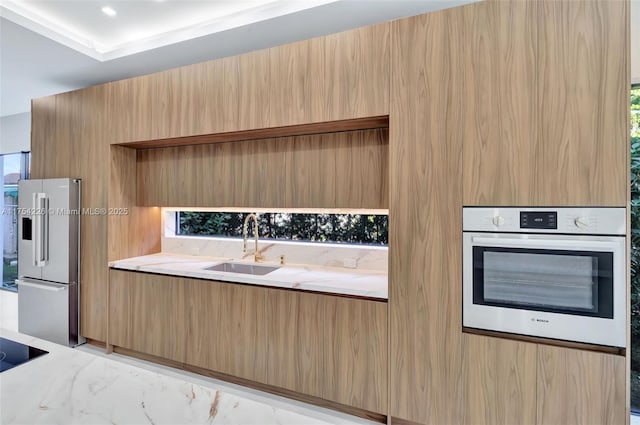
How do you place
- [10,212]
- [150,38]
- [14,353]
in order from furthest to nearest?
[10,212]
[150,38]
[14,353]

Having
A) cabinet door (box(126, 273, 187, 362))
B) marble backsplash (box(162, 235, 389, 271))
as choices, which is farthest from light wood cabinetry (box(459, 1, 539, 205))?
cabinet door (box(126, 273, 187, 362))

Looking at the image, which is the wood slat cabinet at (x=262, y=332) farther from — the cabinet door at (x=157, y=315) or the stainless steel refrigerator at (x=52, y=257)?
the stainless steel refrigerator at (x=52, y=257)

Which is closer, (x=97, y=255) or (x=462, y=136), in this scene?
(x=462, y=136)

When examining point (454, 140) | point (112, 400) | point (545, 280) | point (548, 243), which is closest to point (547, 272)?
point (545, 280)

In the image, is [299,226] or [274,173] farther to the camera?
[299,226]

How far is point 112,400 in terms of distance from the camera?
0.80 m

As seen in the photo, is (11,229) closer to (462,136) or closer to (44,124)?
(44,124)

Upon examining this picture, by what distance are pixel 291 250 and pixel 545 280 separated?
6.31ft

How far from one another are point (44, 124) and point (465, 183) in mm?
3968

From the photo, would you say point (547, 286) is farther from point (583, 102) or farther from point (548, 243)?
point (583, 102)

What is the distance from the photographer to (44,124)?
3.25 meters

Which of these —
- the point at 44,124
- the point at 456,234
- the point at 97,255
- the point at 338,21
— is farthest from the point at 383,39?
the point at 44,124

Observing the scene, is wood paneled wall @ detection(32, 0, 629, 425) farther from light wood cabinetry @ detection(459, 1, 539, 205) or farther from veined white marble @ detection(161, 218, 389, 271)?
veined white marble @ detection(161, 218, 389, 271)

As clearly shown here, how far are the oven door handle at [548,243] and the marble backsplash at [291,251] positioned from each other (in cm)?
90
